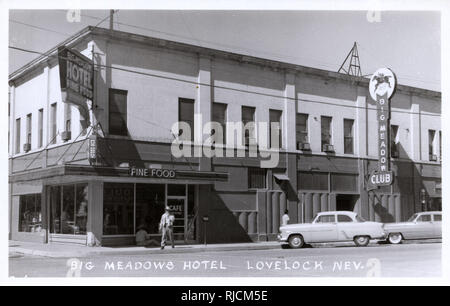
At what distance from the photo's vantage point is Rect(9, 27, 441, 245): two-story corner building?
23.3 m

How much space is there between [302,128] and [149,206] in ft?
30.3

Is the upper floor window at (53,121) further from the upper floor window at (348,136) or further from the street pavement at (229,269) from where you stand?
the upper floor window at (348,136)

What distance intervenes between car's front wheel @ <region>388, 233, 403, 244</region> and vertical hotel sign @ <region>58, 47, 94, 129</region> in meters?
14.1

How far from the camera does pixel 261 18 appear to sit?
1780 centimetres

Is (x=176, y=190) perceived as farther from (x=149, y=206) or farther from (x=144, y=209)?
(x=144, y=209)

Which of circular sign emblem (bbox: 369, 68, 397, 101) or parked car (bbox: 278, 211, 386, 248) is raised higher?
circular sign emblem (bbox: 369, 68, 397, 101)

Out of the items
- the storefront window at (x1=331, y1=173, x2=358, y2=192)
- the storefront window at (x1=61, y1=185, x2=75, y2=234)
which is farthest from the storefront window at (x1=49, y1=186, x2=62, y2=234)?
the storefront window at (x1=331, y1=173, x2=358, y2=192)

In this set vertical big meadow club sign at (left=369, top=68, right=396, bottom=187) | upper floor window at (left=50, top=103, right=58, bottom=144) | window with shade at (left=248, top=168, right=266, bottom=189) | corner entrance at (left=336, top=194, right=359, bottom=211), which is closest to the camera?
upper floor window at (left=50, top=103, right=58, bottom=144)

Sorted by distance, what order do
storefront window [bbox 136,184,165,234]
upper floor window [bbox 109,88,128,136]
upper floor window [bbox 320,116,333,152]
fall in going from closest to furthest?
upper floor window [bbox 109,88,128,136]
storefront window [bbox 136,184,165,234]
upper floor window [bbox 320,116,333,152]

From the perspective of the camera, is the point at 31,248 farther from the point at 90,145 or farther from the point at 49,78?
the point at 49,78

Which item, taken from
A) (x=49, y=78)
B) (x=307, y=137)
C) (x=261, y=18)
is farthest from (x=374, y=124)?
(x=49, y=78)

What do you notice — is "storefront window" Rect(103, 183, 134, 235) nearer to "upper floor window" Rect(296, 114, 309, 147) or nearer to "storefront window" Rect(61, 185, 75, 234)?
"storefront window" Rect(61, 185, 75, 234)

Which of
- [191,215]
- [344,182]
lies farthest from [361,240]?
[191,215]

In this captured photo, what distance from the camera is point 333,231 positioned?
23.2 m
